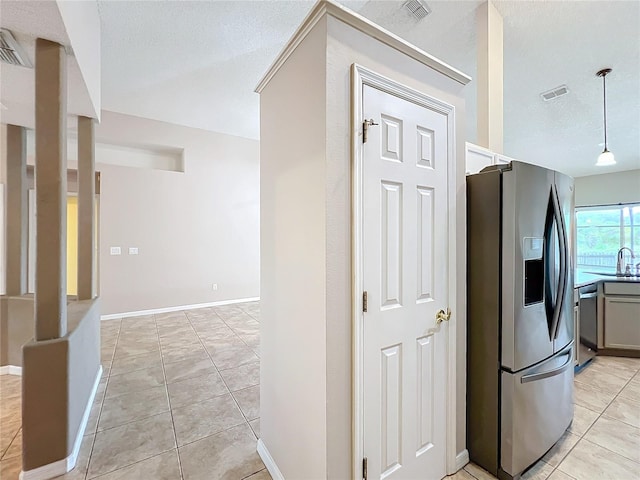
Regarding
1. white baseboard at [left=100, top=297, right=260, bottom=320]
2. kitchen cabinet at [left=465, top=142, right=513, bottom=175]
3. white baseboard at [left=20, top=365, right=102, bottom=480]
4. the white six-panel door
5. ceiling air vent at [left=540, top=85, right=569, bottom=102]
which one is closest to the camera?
the white six-panel door

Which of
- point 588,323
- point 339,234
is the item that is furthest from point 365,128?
point 588,323

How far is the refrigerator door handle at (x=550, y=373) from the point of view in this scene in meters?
1.65

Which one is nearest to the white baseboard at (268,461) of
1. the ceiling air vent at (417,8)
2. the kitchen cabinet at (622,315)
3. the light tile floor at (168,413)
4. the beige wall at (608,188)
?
the light tile floor at (168,413)

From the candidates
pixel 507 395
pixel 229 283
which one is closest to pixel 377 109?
pixel 507 395

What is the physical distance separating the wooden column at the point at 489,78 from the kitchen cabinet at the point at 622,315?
2562mm

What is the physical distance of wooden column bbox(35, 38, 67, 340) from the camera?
5.92 feet

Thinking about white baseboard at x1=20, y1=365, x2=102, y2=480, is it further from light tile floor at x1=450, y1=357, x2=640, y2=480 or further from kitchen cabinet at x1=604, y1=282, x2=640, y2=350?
kitchen cabinet at x1=604, y1=282, x2=640, y2=350

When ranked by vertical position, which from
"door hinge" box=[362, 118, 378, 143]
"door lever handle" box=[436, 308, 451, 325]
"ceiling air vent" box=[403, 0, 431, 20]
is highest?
"ceiling air vent" box=[403, 0, 431, 20]

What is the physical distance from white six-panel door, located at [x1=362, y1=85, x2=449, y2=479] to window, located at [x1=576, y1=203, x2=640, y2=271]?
855 cm

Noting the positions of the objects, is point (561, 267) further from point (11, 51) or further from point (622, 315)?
point (11, 51)

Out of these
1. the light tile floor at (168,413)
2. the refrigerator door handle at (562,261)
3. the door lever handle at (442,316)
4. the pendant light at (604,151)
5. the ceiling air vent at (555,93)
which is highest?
the ceiling air vent at (555,93)

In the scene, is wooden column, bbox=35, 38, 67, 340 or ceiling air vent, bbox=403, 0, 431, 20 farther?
ceiling air vent, bbox=403, 0, 431, 20

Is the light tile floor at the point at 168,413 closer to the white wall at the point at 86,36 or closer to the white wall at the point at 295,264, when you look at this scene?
the white wall at the point at 295,264

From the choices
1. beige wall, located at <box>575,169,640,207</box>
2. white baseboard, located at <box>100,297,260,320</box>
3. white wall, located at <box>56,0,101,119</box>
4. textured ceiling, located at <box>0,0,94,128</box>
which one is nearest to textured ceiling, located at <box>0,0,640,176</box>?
textured ceiling, located at <box>0,0,94,128</box>
